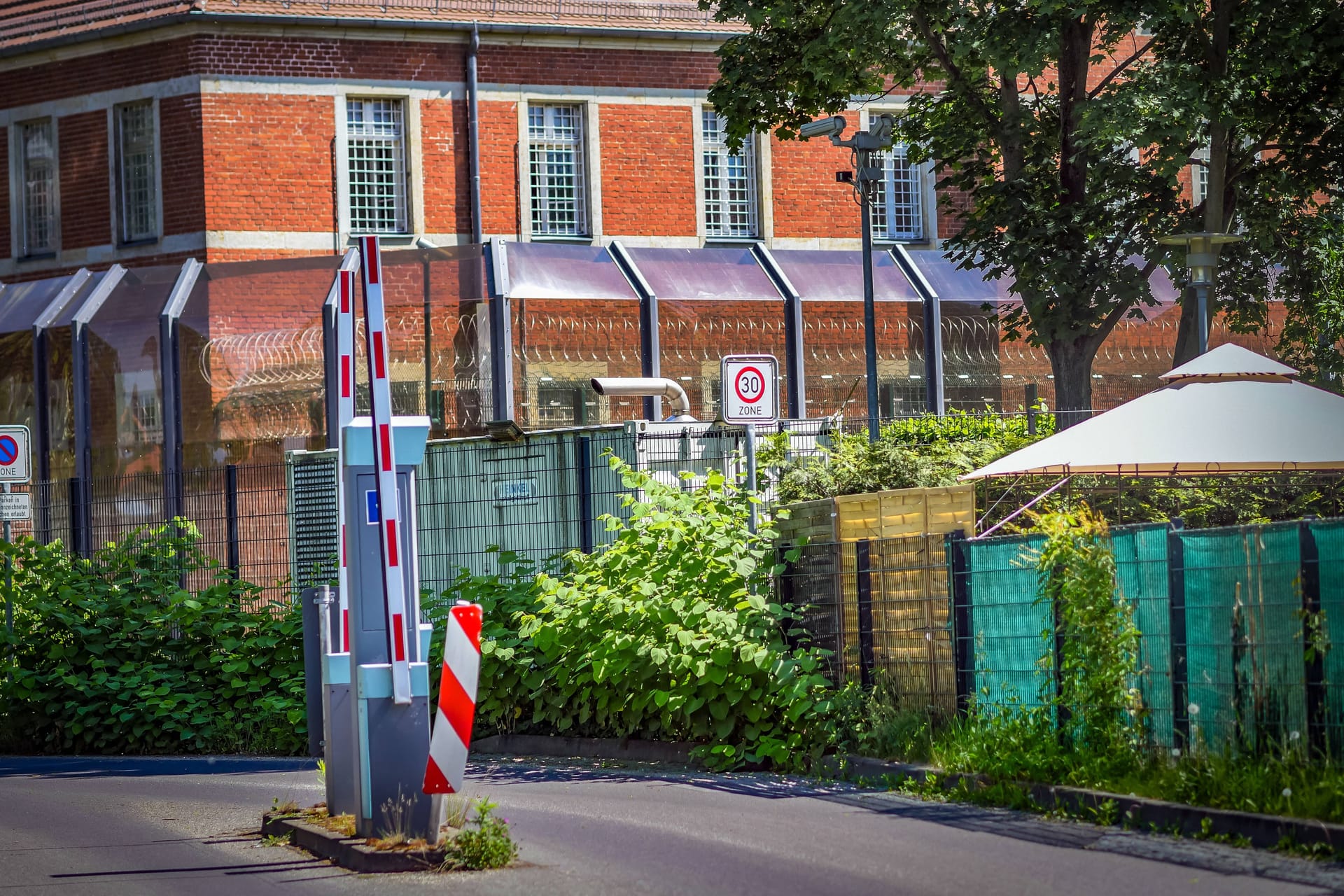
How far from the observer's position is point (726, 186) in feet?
109

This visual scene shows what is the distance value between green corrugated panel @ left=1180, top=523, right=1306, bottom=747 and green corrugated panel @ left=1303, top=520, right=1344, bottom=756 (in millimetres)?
143

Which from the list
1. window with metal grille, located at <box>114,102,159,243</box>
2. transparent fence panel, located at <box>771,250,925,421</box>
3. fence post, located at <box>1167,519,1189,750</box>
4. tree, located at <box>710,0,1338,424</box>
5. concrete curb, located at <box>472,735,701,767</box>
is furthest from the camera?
window with metal grille, located at <box>114,102,159,243</box>

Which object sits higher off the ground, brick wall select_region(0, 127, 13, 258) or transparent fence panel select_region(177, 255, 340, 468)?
brick wall select_region(0, 127, 13, 258)

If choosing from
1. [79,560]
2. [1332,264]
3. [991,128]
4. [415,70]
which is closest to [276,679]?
[79,560]

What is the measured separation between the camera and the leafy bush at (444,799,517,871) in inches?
339

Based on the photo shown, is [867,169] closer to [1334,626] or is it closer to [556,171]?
[556,171]

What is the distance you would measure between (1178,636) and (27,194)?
1078 inches

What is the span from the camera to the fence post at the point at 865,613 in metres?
12.5

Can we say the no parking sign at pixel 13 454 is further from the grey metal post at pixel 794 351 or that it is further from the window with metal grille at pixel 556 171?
the window with metal grille at pixel 556 171

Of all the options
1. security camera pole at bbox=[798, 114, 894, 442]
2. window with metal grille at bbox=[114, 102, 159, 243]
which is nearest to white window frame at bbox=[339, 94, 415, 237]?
window with metal grille at bbox=[114, 102, 159, 243]

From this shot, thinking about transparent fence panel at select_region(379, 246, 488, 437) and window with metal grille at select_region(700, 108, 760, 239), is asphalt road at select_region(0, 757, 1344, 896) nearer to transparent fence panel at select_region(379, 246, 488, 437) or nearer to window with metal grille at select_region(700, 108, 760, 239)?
transparent fence panel at select_region(379, 246, 488, 437)

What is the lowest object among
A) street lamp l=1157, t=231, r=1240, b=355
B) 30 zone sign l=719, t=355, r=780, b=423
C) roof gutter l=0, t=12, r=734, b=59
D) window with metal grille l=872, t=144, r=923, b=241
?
30 zone sign l=719, t=355, r=780, b=423

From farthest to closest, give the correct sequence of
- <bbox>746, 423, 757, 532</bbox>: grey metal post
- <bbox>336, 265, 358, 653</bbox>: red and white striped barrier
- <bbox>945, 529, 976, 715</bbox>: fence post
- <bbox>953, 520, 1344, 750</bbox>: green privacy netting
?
1. <bbox>746, 423, 757, 532</bbox>: grey metal post
2. <bbox>945, 529, 976, 715</bbox>: fence post
3. <bbox>336, 265, 358, 653</bbox>: red and white striped barrier
4. <bbox>953, 520, 1344, 750</bbox>: green privacy netting

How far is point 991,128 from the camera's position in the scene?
2048 cm
